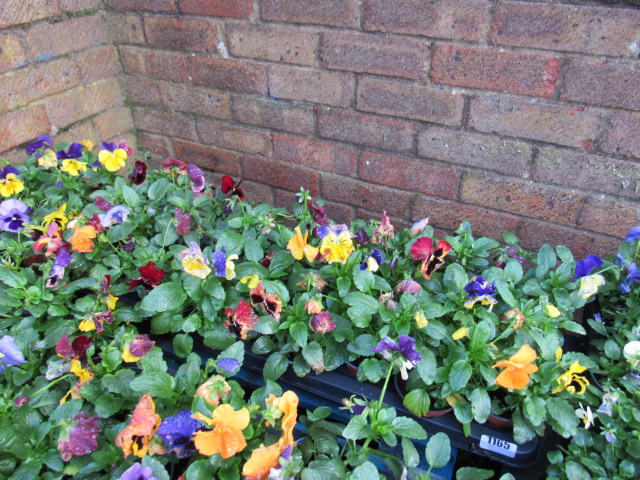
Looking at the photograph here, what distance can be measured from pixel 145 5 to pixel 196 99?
29cm

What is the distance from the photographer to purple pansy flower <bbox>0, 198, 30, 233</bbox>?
1.12m

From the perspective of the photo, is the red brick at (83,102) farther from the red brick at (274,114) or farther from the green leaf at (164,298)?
the green leaf at (164,298)

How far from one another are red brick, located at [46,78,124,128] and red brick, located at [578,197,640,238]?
142 cm

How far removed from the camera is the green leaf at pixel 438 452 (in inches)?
29.0

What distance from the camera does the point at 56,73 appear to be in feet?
4.51

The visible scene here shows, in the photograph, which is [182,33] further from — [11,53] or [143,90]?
[11,53]

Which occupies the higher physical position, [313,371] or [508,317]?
[508,317]

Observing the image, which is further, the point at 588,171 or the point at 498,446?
the point at 588,171

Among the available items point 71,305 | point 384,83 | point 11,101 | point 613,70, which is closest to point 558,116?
point 613,70

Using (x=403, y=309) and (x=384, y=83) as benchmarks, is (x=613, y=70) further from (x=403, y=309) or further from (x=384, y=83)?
(x=403, y=309)

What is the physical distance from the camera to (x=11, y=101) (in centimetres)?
130

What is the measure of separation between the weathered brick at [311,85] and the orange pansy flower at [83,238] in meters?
0.62

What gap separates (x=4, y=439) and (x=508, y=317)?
0.87 m

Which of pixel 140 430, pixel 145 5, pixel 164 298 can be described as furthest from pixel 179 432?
pixel 145 5
